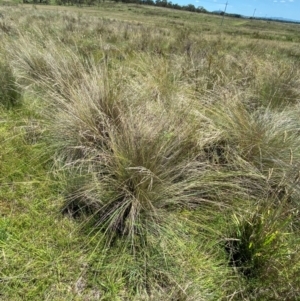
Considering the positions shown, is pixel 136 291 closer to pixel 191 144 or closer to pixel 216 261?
pixel 216 261

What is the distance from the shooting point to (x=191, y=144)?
6.43 ft

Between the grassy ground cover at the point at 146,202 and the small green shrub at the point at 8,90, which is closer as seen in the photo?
the grassy ground cover at the point at 146,202

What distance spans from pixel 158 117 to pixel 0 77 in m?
1.95

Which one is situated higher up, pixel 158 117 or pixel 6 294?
pixel 158 117

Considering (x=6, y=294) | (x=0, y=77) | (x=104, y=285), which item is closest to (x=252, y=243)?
(x=104, y=285)

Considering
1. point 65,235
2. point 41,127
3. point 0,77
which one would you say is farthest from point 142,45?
point 65,235

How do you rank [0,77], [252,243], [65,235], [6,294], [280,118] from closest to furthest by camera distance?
[6,294] < [252,243] < [65,235] < [280,118] < [0,77]

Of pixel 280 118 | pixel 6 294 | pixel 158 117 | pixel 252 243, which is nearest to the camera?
pixel 6 294

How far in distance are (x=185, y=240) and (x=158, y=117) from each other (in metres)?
0.91

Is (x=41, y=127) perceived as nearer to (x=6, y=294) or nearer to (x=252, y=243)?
(x=6, y=294)

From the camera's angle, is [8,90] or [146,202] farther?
[8,90]

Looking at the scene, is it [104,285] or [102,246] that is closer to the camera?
[104,285]

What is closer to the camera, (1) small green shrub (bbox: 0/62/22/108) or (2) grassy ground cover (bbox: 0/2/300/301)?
(2) grassy ground cover (bbox: 0/2/300/301)

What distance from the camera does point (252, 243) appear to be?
133 cm
